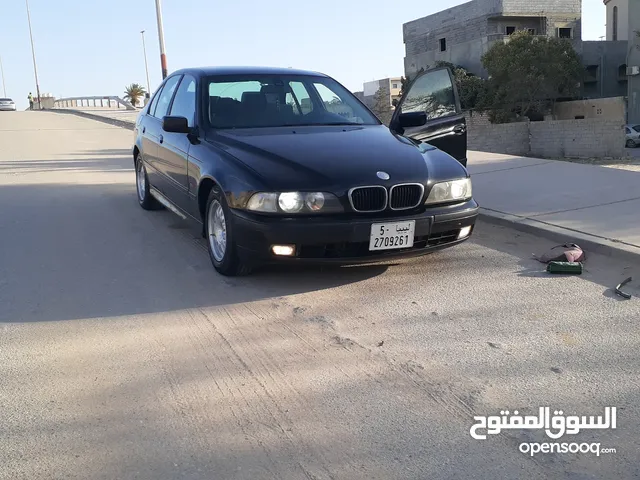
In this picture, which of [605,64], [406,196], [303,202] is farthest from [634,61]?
[303,202]

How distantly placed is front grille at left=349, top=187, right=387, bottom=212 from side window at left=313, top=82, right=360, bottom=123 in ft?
5.50

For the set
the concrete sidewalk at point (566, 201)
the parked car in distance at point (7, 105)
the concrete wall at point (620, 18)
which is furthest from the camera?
the parked car in distance at point (7, 105)

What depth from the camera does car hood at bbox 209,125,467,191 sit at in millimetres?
4578

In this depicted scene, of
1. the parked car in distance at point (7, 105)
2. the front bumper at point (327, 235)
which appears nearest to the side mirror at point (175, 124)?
the front bumper at point (327, 235)

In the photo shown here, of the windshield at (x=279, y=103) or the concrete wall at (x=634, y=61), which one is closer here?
the windshield at (x=279, y=103)

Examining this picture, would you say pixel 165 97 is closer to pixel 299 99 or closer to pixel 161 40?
pixel 299 99

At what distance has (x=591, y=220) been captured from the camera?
6.25 meters

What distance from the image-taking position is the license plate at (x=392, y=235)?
4530 millimetres

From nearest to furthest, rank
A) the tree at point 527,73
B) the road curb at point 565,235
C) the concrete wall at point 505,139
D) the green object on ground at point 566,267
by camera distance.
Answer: the green object on ground at point 566,267, the road curb at point 565,235, the concrete wall at point 505,139, the tree at point 527,73

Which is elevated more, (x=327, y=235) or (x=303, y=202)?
(x=303, y=202)

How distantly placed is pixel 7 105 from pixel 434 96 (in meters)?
51.8

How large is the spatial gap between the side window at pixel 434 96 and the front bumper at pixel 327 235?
284 cm

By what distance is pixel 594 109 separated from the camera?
116 ft

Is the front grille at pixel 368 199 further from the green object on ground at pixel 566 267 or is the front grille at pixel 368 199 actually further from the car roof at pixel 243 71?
the car roof at pixel 243 71
